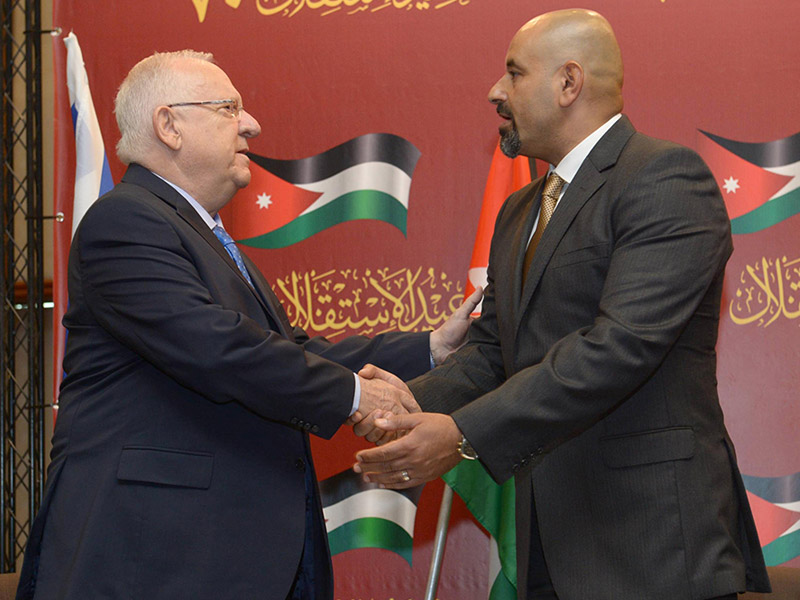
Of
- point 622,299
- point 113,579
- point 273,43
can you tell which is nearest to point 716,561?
point 622,299

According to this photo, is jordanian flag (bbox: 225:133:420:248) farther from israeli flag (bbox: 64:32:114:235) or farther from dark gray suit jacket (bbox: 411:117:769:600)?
dark gray suit jacket (bbox: 411:117:769:600)

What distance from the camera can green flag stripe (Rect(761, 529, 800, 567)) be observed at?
3.72 metres

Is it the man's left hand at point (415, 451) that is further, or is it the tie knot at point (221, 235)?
the tie knot at point (221, 235)

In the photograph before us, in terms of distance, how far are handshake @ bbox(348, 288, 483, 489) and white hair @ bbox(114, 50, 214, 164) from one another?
0.89 meters

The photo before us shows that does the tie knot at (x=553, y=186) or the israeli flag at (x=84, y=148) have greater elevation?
the tie knot at (x=553, y=186)

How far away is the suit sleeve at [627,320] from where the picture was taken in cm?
202

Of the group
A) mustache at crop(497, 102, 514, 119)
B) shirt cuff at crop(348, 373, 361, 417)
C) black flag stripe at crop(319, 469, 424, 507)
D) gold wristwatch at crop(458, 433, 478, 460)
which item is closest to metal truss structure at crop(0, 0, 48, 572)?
black flag stripe at crop(319, 469, 424, 507)

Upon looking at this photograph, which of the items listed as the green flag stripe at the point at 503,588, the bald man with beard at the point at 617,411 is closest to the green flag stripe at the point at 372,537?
the green flag stripe at the point at 503,588

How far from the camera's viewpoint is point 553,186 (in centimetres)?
246

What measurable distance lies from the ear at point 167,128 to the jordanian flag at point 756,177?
91.1 inches

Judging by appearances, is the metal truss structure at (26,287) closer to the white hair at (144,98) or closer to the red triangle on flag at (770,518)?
the white hair at (144,98)

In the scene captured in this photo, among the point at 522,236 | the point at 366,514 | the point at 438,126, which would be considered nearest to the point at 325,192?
the point at 438,126

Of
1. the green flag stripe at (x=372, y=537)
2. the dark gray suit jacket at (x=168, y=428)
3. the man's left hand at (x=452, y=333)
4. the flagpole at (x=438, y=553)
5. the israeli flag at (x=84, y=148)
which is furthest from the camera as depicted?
the israeli flag at (x=84, y=148)

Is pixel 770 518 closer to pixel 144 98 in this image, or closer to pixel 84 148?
pixel 144 98
